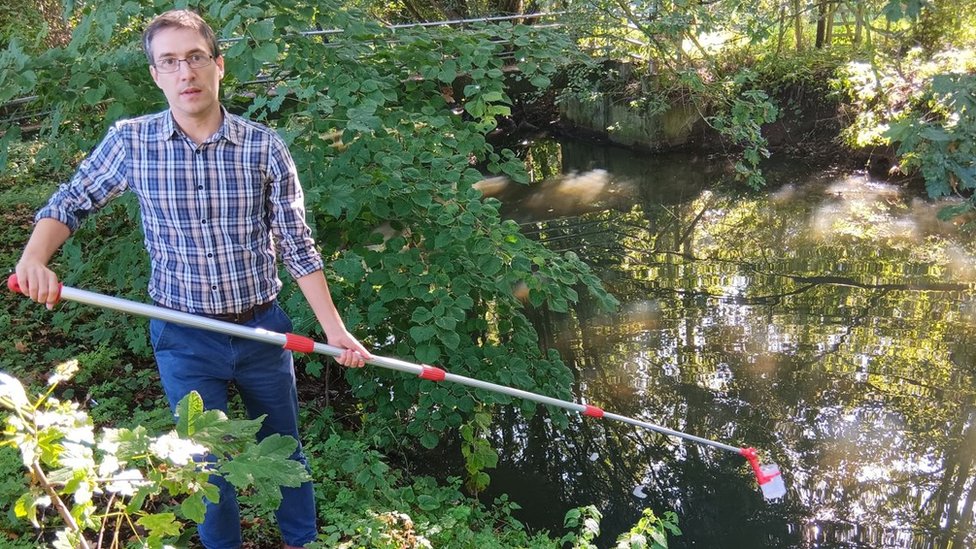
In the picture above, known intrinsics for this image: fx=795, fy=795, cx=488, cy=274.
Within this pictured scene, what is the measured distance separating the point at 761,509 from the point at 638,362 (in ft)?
5.65

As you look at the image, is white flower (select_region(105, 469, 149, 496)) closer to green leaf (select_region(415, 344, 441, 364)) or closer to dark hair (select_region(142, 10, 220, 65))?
dark hair (select_region(142, 10, 220, 65))

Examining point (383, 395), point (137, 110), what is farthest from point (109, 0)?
point (383, 395)

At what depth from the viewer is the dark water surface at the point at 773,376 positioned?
4.27 meters

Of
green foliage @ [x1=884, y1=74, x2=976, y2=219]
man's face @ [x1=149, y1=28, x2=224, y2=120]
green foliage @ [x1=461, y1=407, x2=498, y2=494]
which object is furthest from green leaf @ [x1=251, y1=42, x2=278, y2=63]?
green foliage @ [x1=884, y1=74, x2=976, y2=219]

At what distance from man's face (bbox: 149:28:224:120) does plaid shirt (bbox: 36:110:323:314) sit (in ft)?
0.23

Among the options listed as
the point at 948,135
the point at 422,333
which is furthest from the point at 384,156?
the point at 948,135

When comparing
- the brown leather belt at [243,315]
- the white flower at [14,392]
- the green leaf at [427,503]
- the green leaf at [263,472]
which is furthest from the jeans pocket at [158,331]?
the green leaf at [427,503]

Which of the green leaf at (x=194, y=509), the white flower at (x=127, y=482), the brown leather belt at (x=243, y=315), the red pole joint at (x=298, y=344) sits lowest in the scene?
the green leaf at (x=194, y=509)

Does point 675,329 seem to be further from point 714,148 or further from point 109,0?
point 714,148

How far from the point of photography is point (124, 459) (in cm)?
152

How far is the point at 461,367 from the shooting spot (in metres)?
3.64

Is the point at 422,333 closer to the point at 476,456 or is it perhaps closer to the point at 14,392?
the point at 476,456

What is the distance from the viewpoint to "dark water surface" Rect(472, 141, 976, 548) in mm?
4266

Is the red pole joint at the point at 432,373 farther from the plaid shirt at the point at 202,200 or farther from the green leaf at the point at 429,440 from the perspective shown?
the green leaf at the point at 429,440
